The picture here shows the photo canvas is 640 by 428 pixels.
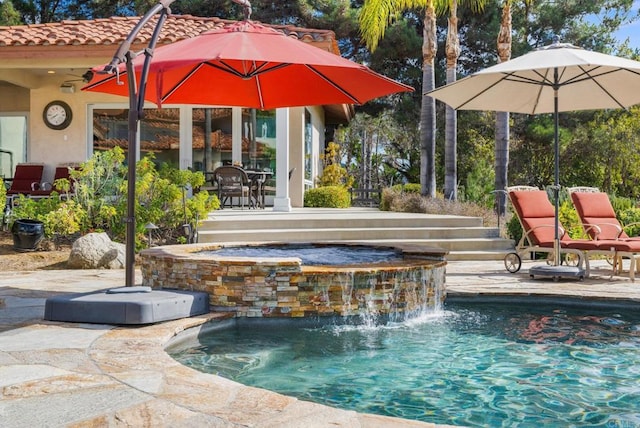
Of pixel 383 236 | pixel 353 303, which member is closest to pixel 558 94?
pixel 383 236

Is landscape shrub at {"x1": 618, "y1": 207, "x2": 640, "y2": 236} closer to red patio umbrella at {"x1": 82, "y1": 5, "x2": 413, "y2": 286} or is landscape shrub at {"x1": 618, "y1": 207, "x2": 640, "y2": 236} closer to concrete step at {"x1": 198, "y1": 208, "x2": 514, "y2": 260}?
concrete step at {"x1": 198, "y1": 208, "x2": 514, "y2": 260}

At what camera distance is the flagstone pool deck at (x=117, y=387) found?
98.6 inches

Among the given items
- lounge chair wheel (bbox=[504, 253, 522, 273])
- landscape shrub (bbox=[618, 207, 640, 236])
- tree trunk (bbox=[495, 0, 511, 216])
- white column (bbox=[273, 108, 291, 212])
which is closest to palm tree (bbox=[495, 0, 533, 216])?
tree trunk (bbox=[495, 0, 511, 216])

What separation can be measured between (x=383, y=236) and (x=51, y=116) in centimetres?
851

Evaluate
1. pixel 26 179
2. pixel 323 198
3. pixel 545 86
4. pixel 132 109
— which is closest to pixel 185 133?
pixel 26 179

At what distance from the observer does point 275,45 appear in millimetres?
4914

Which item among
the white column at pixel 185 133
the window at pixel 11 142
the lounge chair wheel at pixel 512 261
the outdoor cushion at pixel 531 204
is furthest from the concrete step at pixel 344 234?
the window at pixel 11 142

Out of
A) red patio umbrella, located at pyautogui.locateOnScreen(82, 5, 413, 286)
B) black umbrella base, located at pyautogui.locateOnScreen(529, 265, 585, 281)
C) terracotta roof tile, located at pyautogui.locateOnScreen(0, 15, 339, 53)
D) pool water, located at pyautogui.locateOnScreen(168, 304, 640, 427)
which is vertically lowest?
pool water, located at pyautogui.locateOnScreen(168, 304, 640, 427)

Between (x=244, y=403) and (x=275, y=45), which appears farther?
(x=275, y=45)

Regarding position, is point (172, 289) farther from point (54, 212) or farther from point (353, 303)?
point (54, 212)

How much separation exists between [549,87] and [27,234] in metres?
7.73

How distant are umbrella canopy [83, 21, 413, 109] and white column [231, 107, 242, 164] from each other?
7040 millimetres

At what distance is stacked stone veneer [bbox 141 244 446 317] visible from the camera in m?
5.11

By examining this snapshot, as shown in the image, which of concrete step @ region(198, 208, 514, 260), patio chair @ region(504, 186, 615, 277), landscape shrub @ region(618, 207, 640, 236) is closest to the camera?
patio chair @ region(504, 186, 615, 277)
